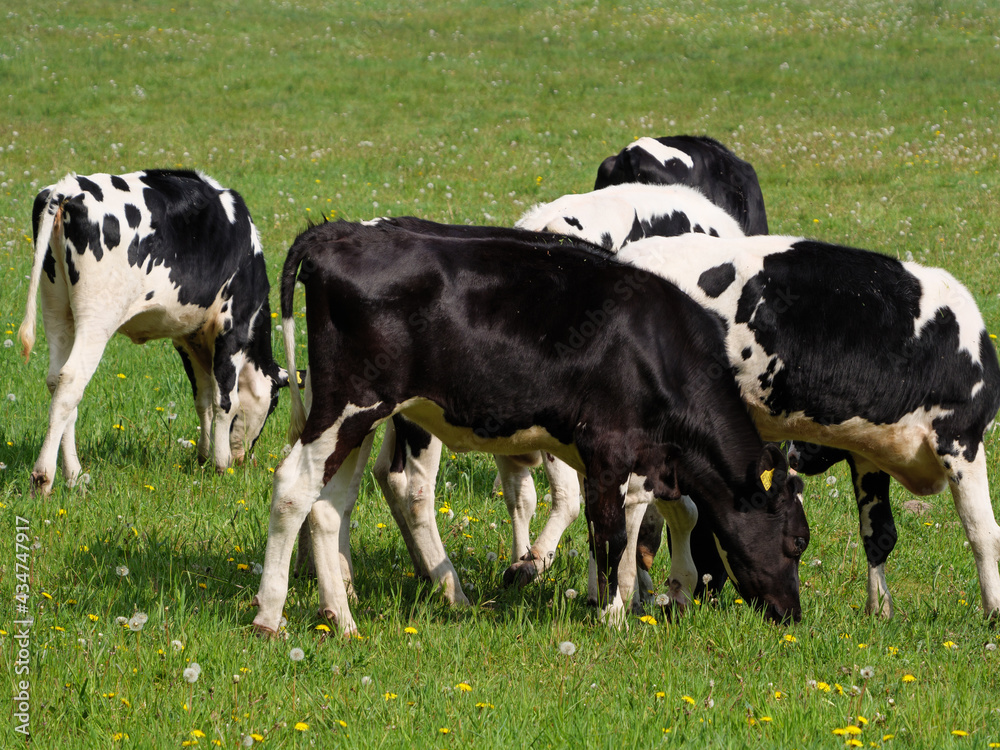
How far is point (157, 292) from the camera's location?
797 cm

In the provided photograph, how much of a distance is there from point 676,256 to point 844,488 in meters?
3.22

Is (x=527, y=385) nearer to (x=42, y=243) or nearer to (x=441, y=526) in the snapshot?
(x=441, y=526)

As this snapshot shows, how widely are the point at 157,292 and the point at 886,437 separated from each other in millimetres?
5174

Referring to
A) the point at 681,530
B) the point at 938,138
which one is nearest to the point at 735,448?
the point at 681,530

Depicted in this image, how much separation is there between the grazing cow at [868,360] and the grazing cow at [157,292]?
3.88 meters

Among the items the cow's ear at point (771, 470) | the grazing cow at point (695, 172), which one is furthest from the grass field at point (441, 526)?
the grazing cow at point (695, 172)

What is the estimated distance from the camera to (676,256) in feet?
20.8

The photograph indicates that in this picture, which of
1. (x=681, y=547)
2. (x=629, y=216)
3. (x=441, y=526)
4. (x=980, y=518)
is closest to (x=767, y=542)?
(x=681, y=547)

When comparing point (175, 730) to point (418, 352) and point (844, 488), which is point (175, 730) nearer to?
point (418, 352)

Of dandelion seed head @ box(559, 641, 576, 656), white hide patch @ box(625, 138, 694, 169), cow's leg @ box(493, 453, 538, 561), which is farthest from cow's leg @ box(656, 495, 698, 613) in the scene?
white hide patch @ box(625, 138, 694, 169)

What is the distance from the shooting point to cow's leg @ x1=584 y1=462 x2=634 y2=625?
5336mm

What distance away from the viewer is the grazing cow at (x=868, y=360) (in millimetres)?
6000

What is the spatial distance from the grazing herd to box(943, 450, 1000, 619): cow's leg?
0.01 m

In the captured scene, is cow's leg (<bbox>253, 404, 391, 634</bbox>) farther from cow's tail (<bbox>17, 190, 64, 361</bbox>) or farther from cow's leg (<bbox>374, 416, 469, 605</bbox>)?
cow's tail (<bbox>17, 190, 64, 361</bbox>)
